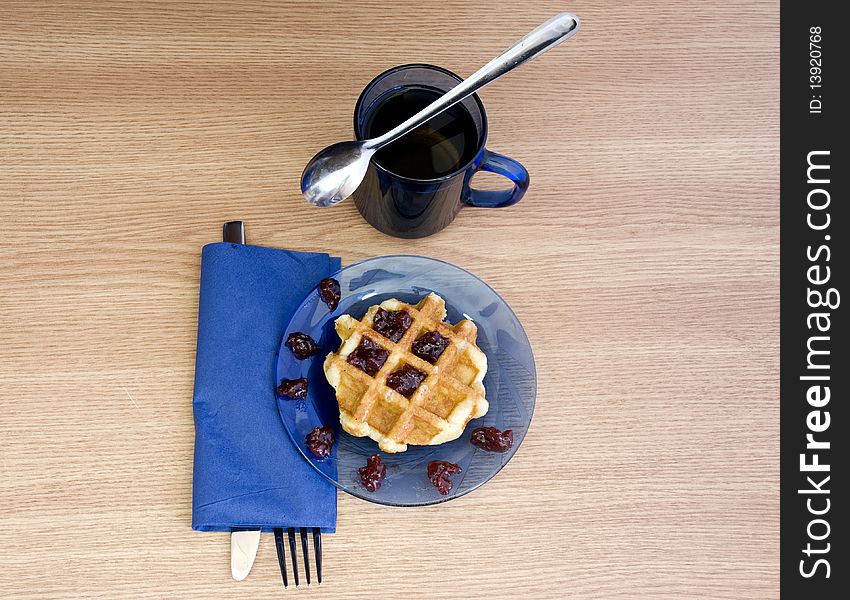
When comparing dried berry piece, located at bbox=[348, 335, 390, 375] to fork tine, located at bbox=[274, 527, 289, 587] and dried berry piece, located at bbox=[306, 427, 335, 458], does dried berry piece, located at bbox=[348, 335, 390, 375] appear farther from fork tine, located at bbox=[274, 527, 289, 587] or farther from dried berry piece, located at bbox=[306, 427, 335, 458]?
fork tine, located at bbox=[274, 527, 289, 587]

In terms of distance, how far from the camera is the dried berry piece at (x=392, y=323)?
3.33 feet

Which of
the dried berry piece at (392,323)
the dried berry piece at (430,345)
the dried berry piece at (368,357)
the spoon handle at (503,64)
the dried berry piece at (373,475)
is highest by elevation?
the spoon handle at (503,64)

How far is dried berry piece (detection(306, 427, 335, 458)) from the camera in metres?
0.99

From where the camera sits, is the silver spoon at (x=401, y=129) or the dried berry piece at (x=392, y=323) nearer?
the silver spoon at (x=401, y=129)

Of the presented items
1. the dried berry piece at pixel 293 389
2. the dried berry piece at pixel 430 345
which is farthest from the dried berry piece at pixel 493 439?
the dried berry piece at pixel 293 389

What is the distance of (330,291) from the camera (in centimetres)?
104

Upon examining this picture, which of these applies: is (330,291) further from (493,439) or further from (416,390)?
(493,439)

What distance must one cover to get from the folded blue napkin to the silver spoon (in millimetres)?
133

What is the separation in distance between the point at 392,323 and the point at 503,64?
348 mm

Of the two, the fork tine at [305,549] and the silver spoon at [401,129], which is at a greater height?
the silver spoon at [401,129]

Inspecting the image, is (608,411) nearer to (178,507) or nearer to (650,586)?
(650,586)

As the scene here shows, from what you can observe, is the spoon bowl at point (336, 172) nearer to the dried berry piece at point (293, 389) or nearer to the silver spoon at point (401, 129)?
the silver spoon at point (401, 129)
